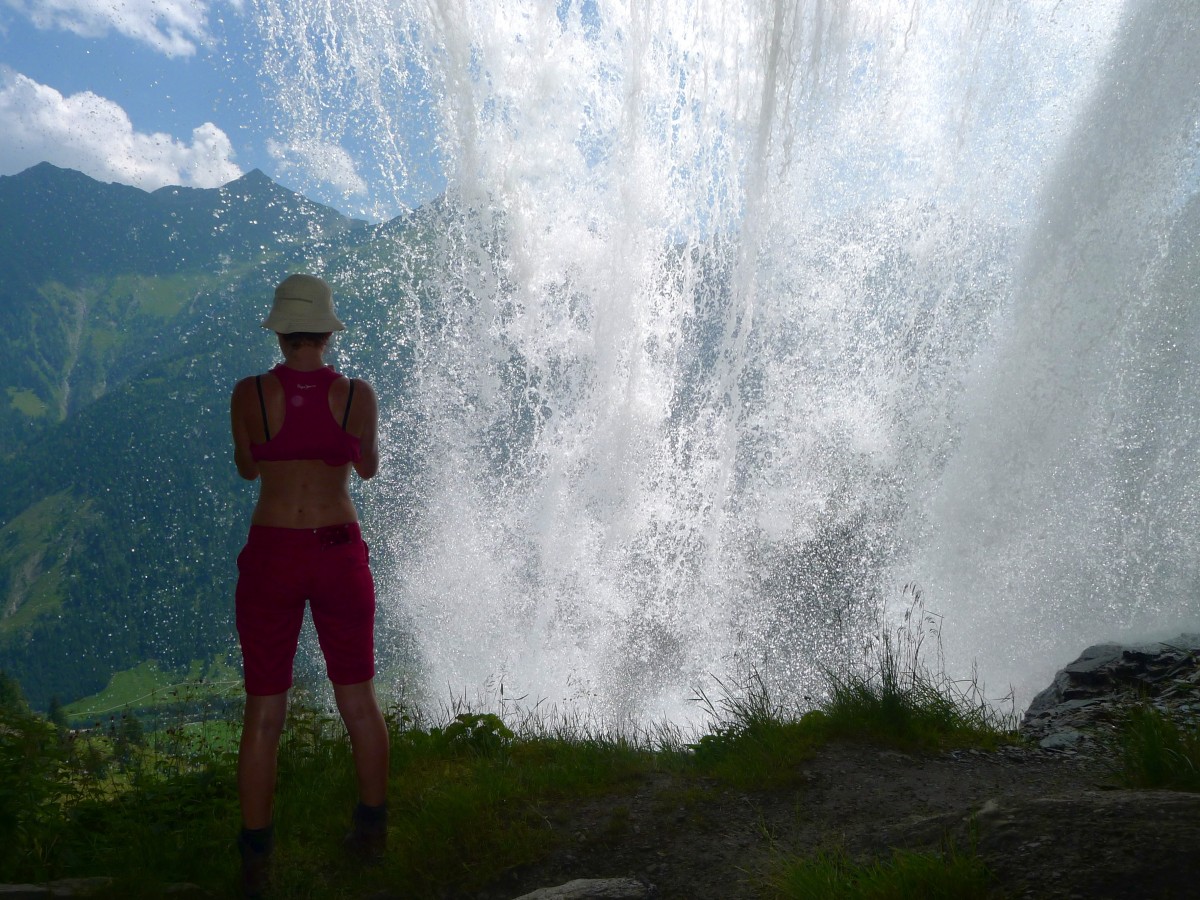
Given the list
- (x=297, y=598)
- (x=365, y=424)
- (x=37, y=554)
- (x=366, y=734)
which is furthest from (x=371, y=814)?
(x=37, y=554)

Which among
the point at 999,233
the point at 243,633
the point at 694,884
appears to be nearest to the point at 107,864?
the point at 243,633

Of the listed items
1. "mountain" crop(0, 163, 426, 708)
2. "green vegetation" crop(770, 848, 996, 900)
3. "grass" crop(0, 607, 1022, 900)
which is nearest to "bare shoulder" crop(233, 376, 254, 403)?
"grass" crop(0, 607, 1022, 900)

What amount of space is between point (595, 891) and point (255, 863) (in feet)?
4.56

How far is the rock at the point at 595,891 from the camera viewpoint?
2795mm

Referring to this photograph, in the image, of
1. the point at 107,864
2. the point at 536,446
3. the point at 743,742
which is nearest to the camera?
the point at 107,864

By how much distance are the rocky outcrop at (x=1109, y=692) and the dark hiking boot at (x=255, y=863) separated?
412cm

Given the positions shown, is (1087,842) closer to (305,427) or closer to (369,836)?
(369,836)

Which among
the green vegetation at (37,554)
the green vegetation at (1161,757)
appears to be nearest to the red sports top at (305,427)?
the green vegetation at (1161,757)

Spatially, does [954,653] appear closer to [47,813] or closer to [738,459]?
[738,459]

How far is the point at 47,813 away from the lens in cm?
361

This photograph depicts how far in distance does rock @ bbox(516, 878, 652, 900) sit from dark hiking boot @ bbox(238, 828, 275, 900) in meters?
1.05

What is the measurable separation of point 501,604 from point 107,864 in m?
11.1

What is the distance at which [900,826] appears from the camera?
304 cm

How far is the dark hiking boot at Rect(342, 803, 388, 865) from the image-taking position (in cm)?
334
